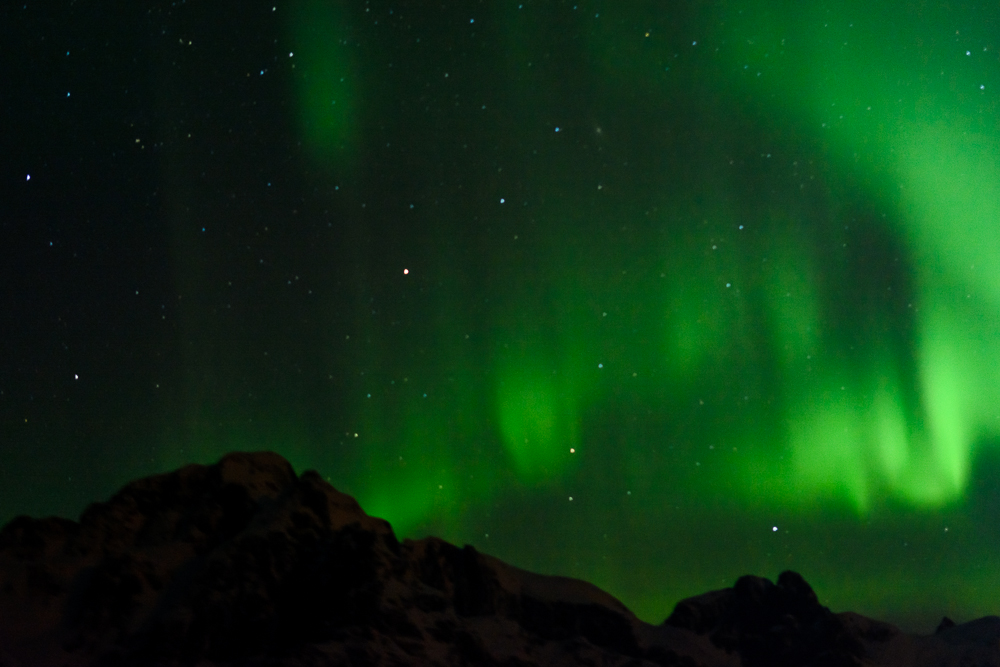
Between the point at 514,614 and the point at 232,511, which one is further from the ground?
the point at 232,511

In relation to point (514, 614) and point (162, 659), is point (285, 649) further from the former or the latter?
point (514, 614)

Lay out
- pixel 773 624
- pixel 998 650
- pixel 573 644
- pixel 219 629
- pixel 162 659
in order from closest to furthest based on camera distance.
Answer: pixel 162 659, pixel 219 629, pixel 573 644, pixel 998 650, pixel 773 624

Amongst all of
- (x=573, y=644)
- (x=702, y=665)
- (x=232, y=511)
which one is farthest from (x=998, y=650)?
(x=232, y=511)

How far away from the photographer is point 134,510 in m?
127

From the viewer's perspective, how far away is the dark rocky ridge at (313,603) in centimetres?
10225

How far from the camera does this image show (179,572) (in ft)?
375

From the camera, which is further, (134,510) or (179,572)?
(134,510)

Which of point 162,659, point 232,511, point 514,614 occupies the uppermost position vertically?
point 232,511

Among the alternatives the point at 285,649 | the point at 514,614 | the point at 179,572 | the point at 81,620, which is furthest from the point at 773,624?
the point at 81,620

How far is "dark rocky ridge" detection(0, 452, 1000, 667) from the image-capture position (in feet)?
335

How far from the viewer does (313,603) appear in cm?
11144

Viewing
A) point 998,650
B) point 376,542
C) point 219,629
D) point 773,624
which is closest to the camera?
point 219,629

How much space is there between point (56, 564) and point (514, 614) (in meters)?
63.2

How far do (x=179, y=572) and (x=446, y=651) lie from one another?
35.5 m
